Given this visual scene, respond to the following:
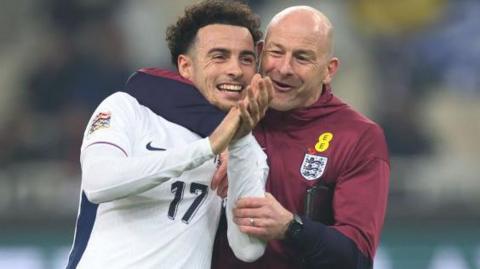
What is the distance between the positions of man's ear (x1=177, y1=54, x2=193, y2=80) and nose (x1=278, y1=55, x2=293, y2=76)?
13.6 inches

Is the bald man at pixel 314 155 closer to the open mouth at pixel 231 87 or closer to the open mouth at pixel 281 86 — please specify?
the open mouth at pixel 281 86

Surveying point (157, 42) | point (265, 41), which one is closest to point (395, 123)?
point (157, 42)

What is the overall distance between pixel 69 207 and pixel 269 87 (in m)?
4.83

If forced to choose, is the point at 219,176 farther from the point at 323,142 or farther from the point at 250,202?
the point at 323,142

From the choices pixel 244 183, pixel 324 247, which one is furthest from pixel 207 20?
pixel 324 247

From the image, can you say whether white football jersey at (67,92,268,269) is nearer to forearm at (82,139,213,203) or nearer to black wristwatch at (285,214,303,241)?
forearm at (82,139,213,203)

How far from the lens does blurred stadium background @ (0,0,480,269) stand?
8.69 m

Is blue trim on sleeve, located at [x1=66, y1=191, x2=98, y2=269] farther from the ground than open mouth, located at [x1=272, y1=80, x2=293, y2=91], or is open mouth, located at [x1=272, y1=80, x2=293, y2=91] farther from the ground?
open mouth, located at [x1=272, y1=80, x2=293, y2=91]

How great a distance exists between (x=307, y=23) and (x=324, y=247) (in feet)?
2.80

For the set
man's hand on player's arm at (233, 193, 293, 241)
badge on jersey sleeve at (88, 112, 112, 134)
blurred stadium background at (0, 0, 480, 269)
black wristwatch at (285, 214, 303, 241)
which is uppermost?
badge on jersey sleeve at (88, 112, 112, 134)

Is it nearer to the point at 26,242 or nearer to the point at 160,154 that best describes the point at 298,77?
the point at 160,154

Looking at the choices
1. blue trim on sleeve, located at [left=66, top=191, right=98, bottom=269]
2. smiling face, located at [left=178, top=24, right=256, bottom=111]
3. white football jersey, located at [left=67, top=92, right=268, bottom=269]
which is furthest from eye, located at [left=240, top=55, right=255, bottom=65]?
blue trim on sleeve, located at [left=66, top=191, right=98, bottom=269]

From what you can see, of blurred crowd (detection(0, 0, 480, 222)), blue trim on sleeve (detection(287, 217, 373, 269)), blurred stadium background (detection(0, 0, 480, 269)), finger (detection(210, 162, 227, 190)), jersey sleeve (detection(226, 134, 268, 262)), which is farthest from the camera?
blurred crowd (detection(0, 0, 480, 222))

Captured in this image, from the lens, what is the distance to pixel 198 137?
457 centimetres
